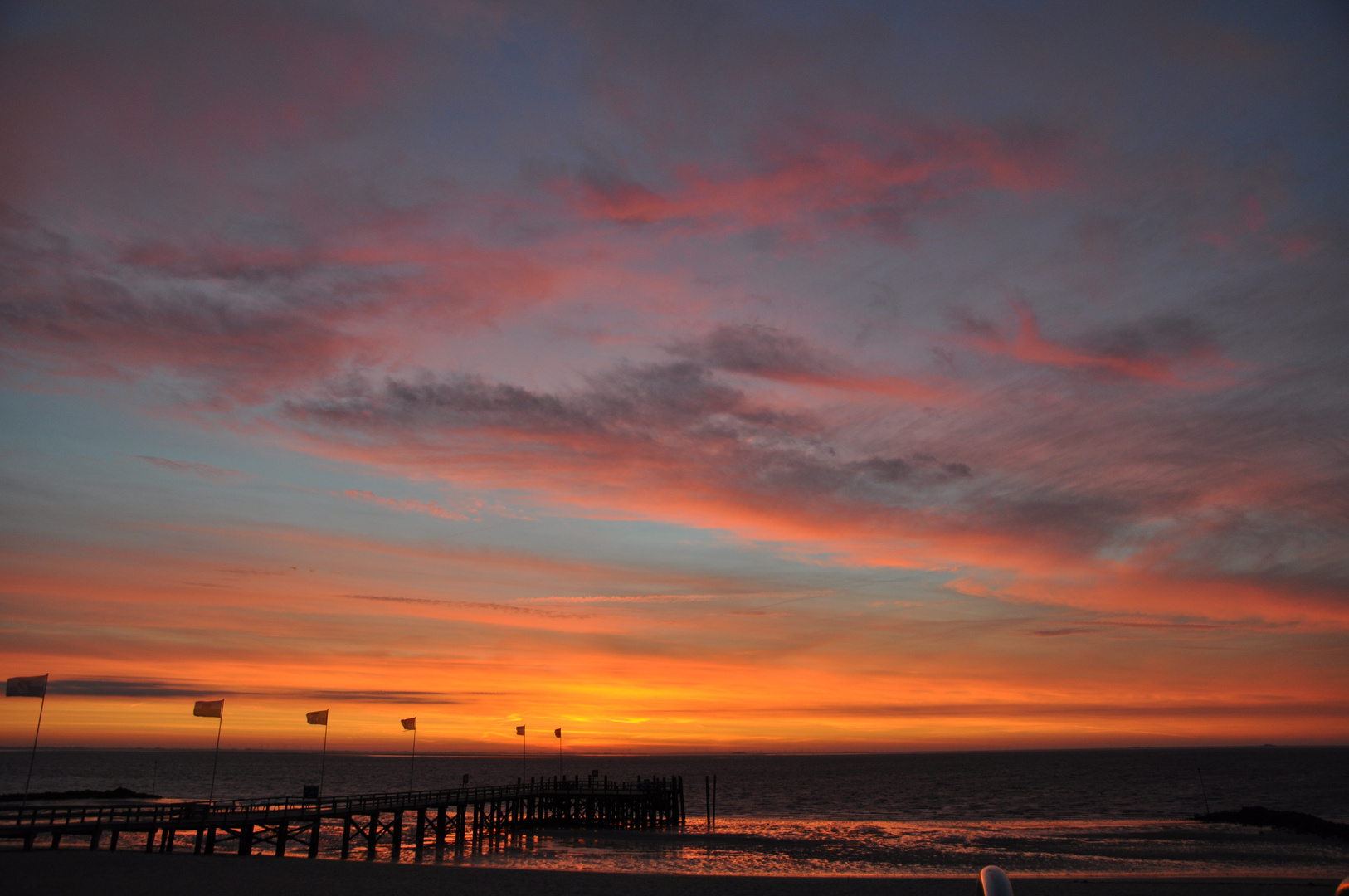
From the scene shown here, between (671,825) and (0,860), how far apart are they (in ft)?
140

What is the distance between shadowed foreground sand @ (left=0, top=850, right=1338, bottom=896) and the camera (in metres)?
23.7

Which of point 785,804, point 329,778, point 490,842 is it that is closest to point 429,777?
point 329,778

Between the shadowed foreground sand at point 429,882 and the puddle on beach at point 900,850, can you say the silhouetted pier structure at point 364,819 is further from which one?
the shadowed foreground sand at point 429,882

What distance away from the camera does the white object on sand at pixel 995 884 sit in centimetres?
1362

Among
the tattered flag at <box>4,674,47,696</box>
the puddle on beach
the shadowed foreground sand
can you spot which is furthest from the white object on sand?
the tattered flag at <box>4,674,47,696</box>

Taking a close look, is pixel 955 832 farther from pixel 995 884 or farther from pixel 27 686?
pixel 27 686

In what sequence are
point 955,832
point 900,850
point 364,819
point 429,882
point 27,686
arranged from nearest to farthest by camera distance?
point 429,882
point 27,686
point 900,850
point 955,832
point 364,819

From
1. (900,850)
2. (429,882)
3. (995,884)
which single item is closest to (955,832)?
(900,850)

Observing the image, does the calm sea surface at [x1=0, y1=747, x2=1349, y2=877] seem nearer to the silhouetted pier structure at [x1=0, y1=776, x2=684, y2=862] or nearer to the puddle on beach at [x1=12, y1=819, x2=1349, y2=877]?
the puddle on beach at [x1=12, y1=819, x2=1349, y2=877]

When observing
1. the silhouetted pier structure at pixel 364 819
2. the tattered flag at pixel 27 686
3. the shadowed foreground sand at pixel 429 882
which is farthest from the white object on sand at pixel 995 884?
the tattered flag at pixel 27 686

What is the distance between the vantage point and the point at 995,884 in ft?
45.3

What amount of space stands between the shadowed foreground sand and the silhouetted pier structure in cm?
244

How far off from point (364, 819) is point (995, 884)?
64.1 meters

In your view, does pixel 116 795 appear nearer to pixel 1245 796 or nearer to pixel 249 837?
pixel 249 837
